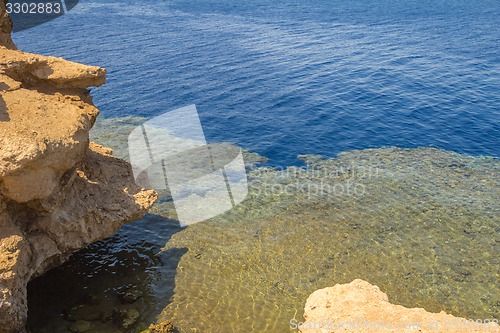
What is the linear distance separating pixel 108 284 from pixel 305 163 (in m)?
17.8

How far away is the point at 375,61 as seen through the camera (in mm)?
57000

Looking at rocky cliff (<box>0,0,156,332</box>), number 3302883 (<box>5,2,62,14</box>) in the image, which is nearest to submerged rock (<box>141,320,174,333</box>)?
rocky cliff (<box>0,0,156,332</box>)

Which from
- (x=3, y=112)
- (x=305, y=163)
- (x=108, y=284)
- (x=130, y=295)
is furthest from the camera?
(x=305, y=163)

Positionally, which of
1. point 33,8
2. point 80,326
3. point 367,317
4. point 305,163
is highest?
point 33,8

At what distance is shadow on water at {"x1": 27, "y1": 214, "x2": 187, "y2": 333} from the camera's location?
745 inches

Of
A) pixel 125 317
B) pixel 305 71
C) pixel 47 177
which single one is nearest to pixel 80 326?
pixel 125 317

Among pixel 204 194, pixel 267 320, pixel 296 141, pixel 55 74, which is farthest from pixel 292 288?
pixel 296 141

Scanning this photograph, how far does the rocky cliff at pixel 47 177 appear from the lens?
15914 millimetres

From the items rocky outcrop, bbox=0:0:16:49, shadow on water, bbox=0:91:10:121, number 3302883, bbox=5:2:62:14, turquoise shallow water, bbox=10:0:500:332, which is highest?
rocky outcrop, bbox=0:0:16:49

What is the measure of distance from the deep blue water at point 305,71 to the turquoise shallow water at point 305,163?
10.1 inches

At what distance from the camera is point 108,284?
20.9 metres

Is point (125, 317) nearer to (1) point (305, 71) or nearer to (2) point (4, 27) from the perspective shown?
(2) point (4, 27)

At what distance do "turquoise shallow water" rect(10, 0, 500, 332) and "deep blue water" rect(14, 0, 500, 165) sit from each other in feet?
0.84

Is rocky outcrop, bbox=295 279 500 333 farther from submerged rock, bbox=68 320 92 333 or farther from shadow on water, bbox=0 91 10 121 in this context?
shadow on water, bbox=0 91 10 121
